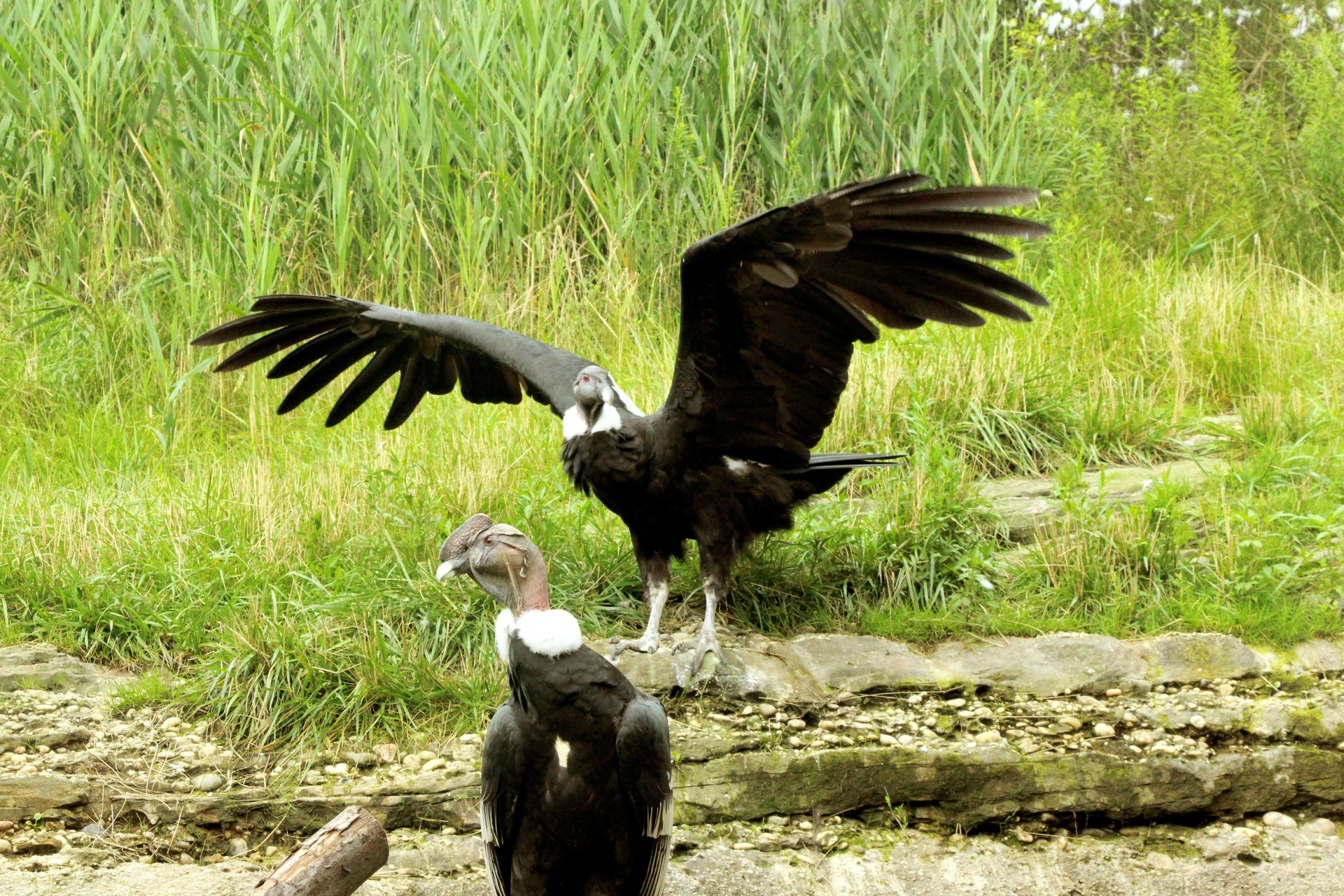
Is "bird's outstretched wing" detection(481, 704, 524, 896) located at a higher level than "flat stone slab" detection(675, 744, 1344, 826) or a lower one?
higher

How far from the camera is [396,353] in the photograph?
15.2 feet

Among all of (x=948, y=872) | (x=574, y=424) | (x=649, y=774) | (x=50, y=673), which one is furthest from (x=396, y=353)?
(x=948, y=872)

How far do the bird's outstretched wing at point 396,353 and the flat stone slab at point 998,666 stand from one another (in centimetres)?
101

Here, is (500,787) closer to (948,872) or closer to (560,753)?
(560,753)

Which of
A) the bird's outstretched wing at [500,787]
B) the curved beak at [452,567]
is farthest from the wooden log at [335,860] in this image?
the curved beak at [452,567]

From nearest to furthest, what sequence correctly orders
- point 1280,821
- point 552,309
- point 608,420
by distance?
point 1280,821
point 608,420
point 552,309

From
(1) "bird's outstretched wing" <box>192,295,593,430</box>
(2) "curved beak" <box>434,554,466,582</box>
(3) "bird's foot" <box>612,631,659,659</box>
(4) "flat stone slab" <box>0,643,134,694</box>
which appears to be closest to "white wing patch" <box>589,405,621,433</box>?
(1) "bird's outstretched wing" <box>192,295,593,430</box>

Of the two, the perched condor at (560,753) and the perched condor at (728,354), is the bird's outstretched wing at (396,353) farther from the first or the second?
the perched condor at (560,753)

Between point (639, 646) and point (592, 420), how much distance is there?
2.27 ft

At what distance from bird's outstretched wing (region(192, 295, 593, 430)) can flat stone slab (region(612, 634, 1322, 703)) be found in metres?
1.01

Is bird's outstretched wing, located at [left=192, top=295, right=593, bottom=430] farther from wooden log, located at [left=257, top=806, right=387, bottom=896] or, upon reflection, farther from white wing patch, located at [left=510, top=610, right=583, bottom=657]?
wooden log, located at [left=257, top=806, right=387, bottom=896]

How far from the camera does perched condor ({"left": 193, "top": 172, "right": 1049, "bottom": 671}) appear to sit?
10.2 ft

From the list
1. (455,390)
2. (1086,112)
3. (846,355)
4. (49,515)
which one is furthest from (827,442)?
(1086,112)

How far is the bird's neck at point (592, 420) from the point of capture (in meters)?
3.68
